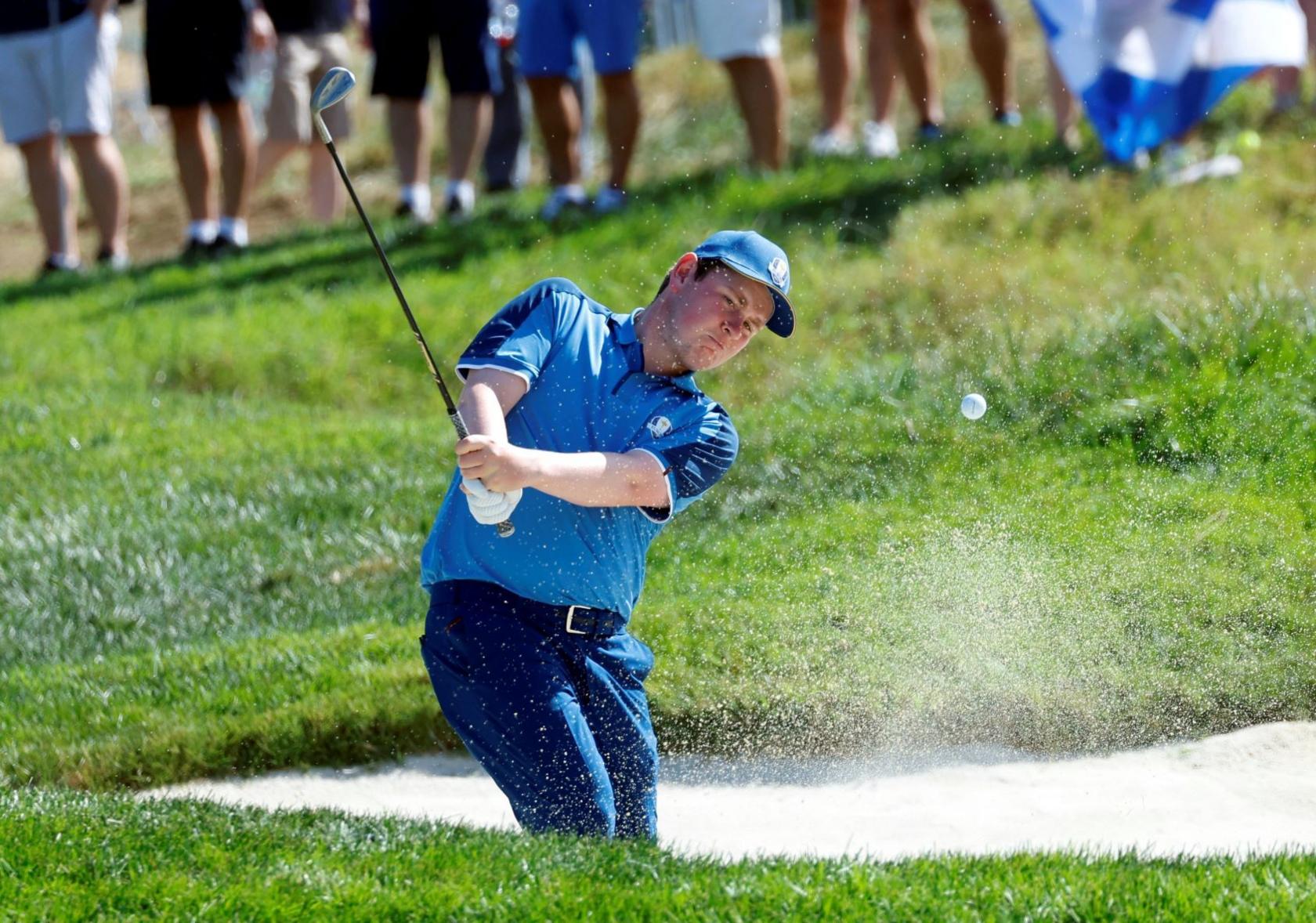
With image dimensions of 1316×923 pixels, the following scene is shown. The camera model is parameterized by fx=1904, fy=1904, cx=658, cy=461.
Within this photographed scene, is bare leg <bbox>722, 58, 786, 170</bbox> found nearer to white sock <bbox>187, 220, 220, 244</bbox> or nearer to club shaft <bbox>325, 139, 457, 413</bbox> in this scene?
white sock <bbox>187, 220, 220, 244</bbox>

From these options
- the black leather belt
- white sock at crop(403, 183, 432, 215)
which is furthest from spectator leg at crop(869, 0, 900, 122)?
the black leather belt

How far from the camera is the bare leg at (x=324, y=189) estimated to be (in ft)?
36.7

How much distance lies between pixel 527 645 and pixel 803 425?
3550 millimetres

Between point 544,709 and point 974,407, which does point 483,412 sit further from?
point 974,407

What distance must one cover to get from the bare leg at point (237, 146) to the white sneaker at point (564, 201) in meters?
1.64

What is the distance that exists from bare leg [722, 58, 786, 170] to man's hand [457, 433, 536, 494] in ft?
20.8

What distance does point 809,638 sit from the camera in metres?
5.64

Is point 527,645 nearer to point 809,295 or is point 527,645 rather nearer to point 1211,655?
point 1211,655

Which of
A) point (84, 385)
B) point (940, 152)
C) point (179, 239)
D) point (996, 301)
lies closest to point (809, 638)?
point (996, 301)

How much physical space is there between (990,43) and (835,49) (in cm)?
86

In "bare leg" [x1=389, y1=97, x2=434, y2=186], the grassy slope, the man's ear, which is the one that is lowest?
the grassy slope

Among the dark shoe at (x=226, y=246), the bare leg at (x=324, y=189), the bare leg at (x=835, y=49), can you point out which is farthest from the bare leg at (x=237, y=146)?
the bare leg at (x=835, y=49)

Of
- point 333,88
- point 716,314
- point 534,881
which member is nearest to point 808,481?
point 716,314

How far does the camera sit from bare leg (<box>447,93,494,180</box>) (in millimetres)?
10117
